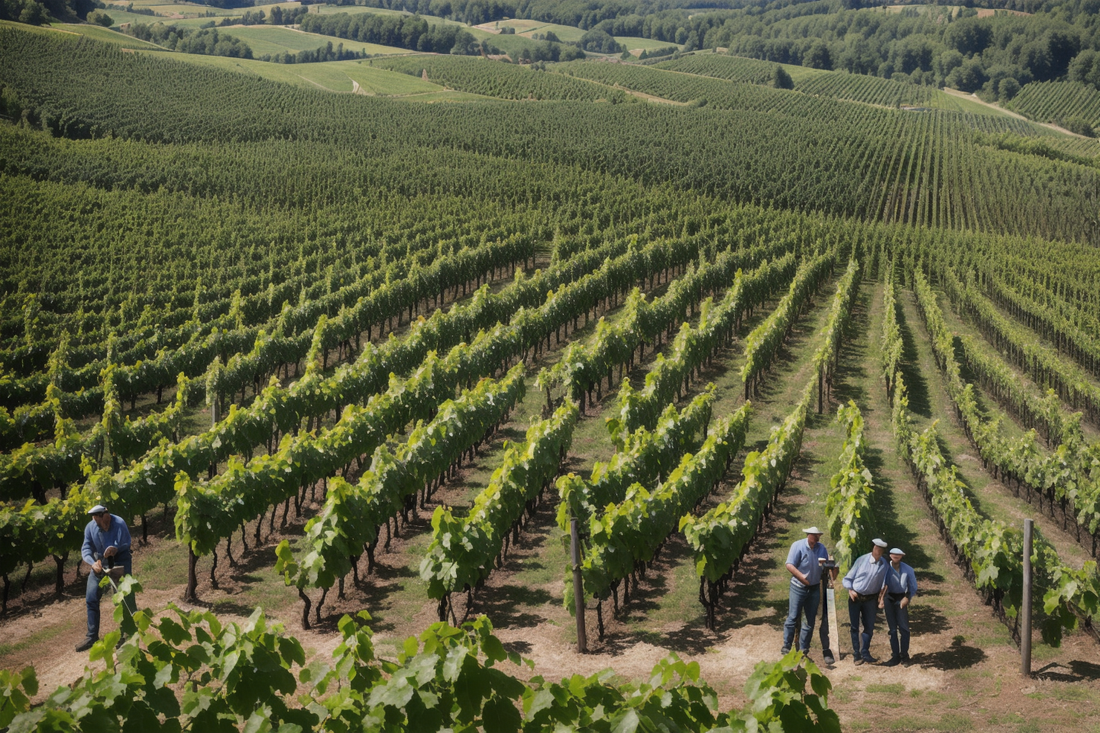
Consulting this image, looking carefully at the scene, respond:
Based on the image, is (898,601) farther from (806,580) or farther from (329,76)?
(329,76)

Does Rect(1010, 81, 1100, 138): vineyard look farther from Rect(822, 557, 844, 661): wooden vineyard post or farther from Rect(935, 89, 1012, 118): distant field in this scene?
Rect(822, 557, 844, 661): wooden vineyard post

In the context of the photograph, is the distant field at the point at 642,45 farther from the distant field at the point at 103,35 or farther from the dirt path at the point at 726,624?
the dirt path at the point at 726,624

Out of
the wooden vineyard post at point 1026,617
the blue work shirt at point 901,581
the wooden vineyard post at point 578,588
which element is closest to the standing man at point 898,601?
the blue work shirt at point 901,581

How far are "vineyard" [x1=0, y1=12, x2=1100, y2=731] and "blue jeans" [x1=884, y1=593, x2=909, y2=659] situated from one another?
222 mm

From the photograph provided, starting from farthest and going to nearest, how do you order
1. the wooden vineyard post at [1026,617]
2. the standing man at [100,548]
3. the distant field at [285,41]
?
the distant field at [285,41] → the standing man at [100,548] → the wooden vineyard post at [1026,617]

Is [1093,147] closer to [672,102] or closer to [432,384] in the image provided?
[672,102]

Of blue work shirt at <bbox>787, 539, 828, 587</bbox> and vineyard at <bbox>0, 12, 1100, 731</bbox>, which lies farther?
blue work shirt at <bbox>787, 539, 828, 587</bbox>

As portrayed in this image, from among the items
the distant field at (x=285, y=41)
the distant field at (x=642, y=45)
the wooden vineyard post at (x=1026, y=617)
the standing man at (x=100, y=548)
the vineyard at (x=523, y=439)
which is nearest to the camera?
the vineyard at (x=523, y=439)

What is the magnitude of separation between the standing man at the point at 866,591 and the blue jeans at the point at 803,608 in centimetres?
42

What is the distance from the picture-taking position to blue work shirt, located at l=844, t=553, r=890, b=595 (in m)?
10.0

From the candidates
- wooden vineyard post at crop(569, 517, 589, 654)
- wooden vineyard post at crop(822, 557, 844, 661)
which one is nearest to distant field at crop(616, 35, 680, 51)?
wooden vineyard post at crop(822, 557, 844, 661)

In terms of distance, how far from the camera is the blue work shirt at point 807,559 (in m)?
9.94

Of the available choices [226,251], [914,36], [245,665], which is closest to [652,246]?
[226,251]

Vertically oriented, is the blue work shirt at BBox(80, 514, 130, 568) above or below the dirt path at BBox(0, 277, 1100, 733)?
above
